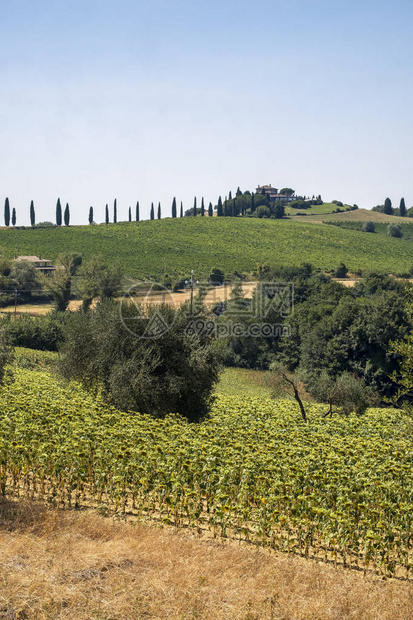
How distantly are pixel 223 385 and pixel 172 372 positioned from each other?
30.8 m

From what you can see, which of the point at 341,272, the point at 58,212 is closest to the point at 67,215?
the point at 58,212

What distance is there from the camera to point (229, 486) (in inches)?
437

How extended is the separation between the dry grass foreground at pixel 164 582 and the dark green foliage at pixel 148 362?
10.5 meters

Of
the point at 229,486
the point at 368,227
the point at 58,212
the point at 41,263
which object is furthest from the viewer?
the point at 368,227

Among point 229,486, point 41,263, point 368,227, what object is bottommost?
point 229,486

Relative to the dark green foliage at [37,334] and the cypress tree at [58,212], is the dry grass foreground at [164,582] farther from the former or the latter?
the cypress tree at [58,212]

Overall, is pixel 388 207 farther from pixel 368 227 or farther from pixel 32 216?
pixel 32 216

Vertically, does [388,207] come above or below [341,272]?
above

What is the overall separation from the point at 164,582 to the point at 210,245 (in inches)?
4647

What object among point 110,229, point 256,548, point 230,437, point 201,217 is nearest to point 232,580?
point 256,548

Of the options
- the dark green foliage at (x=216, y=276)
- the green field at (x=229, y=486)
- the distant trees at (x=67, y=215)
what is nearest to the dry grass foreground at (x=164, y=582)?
the green field at (x=229, y=486)

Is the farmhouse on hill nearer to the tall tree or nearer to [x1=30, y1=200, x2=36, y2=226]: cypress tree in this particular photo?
[x1=30, y1=200, x2=36, y2=226]: cypress tree

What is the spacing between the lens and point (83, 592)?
23.9 ft

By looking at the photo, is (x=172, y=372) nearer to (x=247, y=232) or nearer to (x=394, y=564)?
(x=394, y=564)
